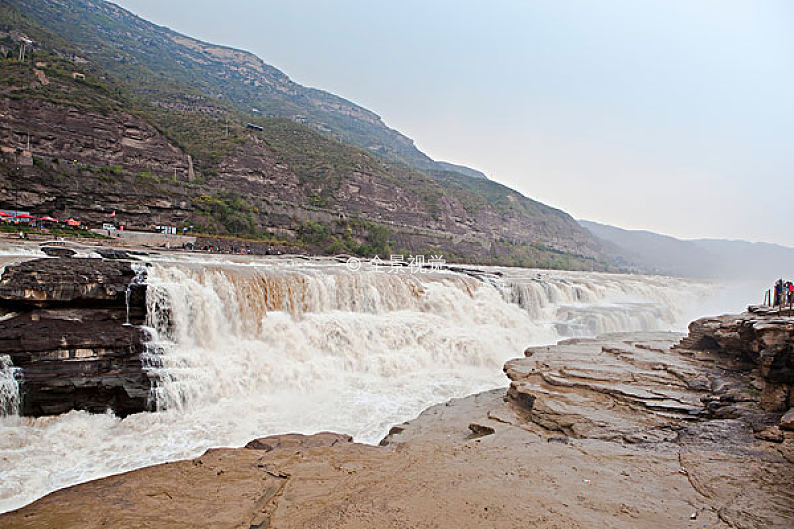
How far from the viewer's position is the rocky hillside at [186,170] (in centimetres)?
2617

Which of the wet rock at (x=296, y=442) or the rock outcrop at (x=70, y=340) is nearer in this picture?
the wet rock at (x=296, y=442)

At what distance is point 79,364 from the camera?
7570 mm

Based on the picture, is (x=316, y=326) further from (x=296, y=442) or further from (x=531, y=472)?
(x=531, y=472)

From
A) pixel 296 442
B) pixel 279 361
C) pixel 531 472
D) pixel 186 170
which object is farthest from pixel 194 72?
pixel 531 472

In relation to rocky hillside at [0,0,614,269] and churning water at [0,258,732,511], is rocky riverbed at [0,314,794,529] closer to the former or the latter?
churning water at [0,258,732,511]

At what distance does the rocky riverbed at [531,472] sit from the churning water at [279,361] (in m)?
1.56

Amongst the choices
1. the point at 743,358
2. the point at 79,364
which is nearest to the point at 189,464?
the point at 79,364

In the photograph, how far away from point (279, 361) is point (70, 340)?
420 centimetres

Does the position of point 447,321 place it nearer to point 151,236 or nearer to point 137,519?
point 137,519

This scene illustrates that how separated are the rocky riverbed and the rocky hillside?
26.0 m

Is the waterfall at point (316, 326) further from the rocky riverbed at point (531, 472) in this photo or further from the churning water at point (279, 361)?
the rocky riverbed at point (531, 472)

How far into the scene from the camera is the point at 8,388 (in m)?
6.82

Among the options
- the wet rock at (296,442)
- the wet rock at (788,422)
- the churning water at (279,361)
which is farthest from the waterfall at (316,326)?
the wet rock at (788,422)

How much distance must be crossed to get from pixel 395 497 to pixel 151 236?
2535 centimetres
